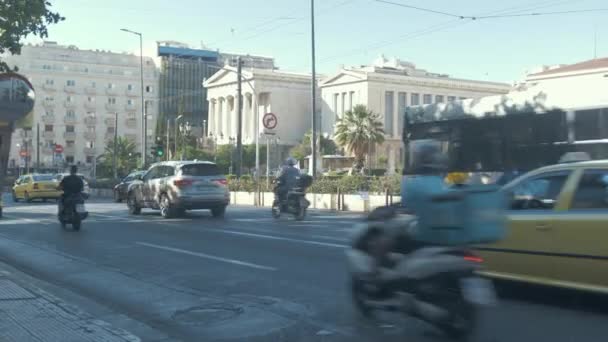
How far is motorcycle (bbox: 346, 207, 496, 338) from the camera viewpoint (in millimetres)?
5770

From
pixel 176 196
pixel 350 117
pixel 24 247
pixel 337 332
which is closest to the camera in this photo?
pixel 337 332

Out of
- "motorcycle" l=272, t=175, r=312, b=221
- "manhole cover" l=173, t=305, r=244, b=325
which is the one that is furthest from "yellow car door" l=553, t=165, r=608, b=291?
"motorcycle" l=272, t=175, r=312, b=221

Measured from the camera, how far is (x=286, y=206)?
67.7ft

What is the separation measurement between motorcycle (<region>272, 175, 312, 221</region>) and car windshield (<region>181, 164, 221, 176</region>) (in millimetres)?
1944

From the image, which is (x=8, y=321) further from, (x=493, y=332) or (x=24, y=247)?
(x=24, y=247)

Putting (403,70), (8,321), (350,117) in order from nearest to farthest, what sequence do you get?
(8,321)
(350,117)
(403,70)

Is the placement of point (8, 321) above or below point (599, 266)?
below

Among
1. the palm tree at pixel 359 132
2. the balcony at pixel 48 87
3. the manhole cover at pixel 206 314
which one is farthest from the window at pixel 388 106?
the manhole cover at pixel 206 314

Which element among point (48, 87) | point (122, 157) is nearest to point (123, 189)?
point (122, 157)

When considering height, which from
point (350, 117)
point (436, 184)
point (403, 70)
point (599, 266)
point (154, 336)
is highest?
point (403, 70)

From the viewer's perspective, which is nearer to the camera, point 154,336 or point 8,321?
point 154,336

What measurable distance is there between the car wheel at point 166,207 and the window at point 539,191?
46.8 ft

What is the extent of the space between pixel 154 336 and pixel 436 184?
2881 mm

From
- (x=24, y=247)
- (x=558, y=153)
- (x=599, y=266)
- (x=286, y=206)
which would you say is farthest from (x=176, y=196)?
(x=599, y=266)
